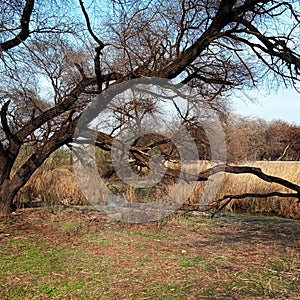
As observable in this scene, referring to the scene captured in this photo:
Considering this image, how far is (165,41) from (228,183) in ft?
12.3

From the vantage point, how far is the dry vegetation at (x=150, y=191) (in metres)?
7.21

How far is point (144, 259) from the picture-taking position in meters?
3.52

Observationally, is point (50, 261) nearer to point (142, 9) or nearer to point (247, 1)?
point (142, 9)

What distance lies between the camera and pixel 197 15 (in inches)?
202

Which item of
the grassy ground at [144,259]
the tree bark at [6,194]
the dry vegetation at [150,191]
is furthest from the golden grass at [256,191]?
the tree bark at [6,194]

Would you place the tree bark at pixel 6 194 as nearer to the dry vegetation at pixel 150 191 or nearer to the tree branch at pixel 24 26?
the dry vegetation at pixel 150 191

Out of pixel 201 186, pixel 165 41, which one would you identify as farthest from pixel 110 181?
pixel 165 41

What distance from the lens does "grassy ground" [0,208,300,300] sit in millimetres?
2697

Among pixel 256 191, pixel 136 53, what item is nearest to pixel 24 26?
pixel 136 53

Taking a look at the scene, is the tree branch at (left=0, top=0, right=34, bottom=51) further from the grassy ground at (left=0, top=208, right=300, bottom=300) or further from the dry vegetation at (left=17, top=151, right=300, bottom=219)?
the dry vegetation at (left=17, top=151, right=300, bottom=219)

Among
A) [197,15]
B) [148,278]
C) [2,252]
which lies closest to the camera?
[148,278]

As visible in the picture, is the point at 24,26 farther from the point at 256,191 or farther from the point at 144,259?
the point at 256,191

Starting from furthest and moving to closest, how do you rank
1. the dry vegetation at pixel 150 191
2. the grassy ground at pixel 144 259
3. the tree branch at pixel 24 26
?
the dry vegetation at pixel 150 191 → the tree branch at pixel 24 26 → the grassy ground at pixel 144 259

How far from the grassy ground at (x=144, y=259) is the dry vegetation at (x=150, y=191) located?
5.77 ft
